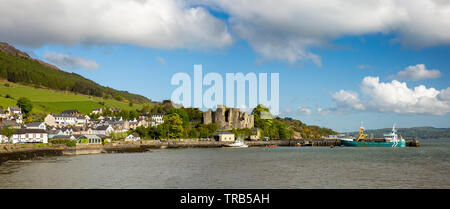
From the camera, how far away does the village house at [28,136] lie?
6618 centimetres

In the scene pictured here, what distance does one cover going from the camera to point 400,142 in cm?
10069

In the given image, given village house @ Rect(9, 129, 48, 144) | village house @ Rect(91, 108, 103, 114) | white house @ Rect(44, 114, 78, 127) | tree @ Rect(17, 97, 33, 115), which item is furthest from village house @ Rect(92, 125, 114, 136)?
village house @ Rect(91, 108, 103, 114)

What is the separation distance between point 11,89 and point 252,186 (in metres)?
140

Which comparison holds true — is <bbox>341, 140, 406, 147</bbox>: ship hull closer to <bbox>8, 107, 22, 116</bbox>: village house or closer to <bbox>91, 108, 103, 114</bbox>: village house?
<bbox>91, 108, 103, 114</bbox>: village house

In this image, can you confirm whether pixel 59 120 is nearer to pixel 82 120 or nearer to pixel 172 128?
pixel 82 120

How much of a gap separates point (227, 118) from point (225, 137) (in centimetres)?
1655

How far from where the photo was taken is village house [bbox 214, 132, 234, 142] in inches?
4326

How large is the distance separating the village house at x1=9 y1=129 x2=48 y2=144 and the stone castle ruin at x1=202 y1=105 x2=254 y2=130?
197 ft

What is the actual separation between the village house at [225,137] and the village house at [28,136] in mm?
51161

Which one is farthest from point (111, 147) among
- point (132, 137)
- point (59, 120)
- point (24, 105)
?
point (24, 105)

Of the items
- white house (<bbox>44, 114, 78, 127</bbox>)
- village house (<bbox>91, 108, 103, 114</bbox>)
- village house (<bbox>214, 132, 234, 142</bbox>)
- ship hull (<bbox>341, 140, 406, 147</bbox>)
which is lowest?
ship hull (<bbox>341, 140, 406, 147</bbox>)

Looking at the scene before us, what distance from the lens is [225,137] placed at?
362 ft

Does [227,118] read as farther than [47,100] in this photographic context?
No
